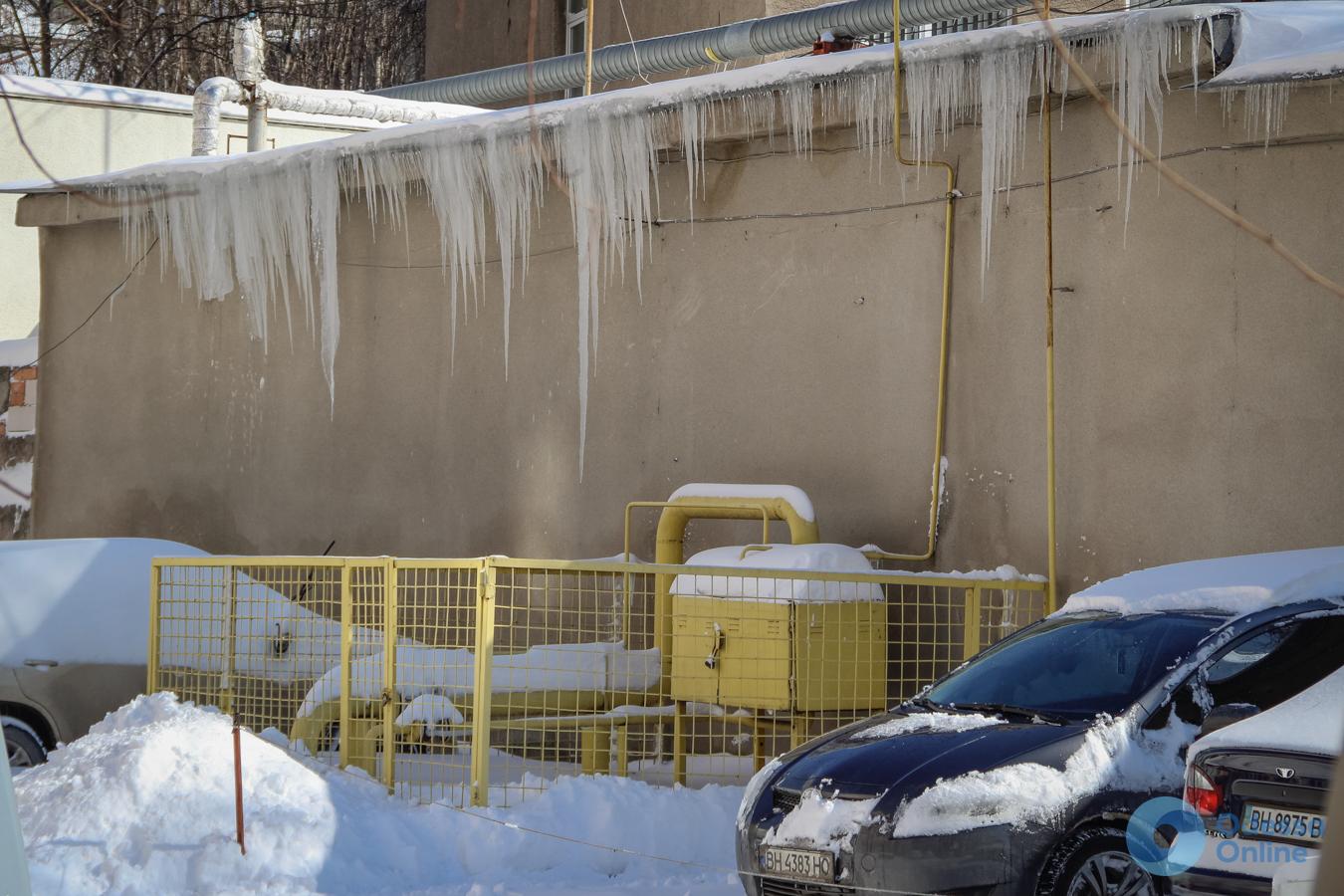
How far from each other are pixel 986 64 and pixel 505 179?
12.2 ft

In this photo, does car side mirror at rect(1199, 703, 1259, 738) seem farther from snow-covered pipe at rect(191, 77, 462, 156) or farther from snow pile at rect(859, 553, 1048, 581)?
snow-covered pipe at rect(191, 77, 462, 156)

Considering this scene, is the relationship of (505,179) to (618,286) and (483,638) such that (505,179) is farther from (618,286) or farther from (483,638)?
(483,638)

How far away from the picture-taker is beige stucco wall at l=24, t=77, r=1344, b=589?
25.5 ft

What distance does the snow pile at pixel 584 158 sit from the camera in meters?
8.22

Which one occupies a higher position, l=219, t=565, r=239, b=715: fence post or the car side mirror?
the car side mirror

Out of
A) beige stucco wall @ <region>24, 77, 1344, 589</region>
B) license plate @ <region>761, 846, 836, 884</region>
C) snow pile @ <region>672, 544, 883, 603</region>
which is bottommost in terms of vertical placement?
license plate @ <region>761, 846, 836, 884</region>

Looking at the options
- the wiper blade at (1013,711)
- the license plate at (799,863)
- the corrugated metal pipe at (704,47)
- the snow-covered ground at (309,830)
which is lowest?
the snow-covered ground at (309,830)

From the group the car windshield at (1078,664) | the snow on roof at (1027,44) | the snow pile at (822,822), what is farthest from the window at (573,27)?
the snow pile at (822,822)

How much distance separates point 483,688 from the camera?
7387mm

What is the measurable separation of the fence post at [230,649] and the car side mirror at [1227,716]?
18.2 feet

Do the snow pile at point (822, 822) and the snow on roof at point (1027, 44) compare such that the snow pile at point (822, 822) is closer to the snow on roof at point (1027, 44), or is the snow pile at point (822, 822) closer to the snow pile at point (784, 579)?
the snow pile at point (784, 579)

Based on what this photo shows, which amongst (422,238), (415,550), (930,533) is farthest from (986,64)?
(415,550)

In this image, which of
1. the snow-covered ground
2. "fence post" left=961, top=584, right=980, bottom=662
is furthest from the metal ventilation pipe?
the snow-covered ground

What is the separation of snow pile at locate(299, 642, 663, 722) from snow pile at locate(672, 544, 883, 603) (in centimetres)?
56
